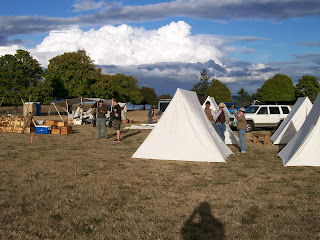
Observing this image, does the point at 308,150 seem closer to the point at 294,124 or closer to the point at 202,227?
the point at 294,124

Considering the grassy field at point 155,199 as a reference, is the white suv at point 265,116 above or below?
above

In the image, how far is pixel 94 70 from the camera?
206 ft

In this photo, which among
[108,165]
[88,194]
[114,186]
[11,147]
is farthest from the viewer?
[11,147]

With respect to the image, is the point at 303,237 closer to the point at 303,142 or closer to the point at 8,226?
Result: the point at 8,226

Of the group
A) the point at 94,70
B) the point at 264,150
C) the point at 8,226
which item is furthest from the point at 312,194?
the point at 94,70

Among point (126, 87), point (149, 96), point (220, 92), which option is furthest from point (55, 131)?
point (149, 96)

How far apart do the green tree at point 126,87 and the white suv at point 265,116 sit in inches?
2482

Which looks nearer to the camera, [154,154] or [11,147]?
[154,154]

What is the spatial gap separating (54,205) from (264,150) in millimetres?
10218

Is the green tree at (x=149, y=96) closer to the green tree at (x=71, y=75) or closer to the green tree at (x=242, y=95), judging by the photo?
the green tree at (x=242, y=95)

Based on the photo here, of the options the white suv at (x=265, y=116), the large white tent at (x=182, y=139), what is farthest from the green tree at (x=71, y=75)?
the large white tent at (x=182, y=139)

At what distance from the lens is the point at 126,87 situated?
310 ft

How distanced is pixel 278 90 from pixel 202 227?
258 ft

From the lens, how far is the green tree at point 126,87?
284 ft
